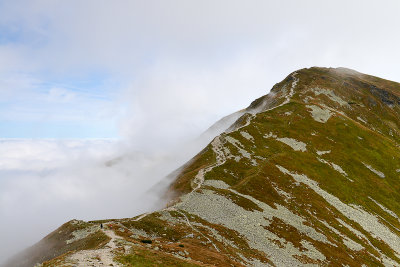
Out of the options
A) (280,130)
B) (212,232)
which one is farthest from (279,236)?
(280,130)

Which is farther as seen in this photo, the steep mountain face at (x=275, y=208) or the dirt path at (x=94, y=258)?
the steep mountain face at (x=275, y=208)

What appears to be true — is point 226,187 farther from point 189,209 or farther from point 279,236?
point 279,236

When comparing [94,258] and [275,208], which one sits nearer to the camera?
[94,258]

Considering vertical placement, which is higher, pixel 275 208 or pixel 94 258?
pixel 94 258

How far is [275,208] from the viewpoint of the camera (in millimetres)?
71875

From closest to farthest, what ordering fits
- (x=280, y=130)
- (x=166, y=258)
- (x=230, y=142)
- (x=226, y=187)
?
(x=166, y=258) → (x=226, y=187) → (x=230, y=142) → (x=280, y=130)

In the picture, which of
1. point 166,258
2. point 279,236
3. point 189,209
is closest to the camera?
point 166,258

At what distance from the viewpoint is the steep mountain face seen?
4950cm

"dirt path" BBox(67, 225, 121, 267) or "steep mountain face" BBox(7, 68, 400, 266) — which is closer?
"dirt path" BBox(67, 225, 121, 267)

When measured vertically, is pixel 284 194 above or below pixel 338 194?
above

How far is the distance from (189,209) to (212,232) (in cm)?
1074

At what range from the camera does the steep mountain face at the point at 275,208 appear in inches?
1949

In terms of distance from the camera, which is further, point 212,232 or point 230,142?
point 230,142

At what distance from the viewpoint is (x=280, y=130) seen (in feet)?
403
